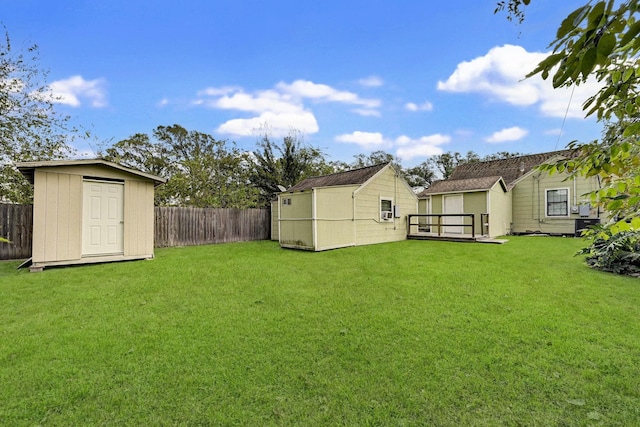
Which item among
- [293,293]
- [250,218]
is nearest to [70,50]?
[250,218]

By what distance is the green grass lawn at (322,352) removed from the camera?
6.60ft

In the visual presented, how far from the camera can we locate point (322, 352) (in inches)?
110

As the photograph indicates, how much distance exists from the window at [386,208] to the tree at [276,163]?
31.3 feet

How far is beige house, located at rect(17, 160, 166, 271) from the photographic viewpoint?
6590 mm

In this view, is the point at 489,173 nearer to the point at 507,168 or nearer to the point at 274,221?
the point at 507,168

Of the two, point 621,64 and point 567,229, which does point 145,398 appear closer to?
point 621,64

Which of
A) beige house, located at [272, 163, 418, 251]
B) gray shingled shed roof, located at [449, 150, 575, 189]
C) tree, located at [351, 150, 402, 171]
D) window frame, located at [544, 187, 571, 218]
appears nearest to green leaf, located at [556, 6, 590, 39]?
beige house, located at [272, 163, 418, 251]

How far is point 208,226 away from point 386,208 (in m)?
7.73

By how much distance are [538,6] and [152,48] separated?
11.3m

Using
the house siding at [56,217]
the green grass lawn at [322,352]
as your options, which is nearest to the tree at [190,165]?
the house siding at [56,217]

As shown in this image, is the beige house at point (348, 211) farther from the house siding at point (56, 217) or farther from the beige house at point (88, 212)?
the house siding at point (56, 217)

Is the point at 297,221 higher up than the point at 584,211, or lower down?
lower down

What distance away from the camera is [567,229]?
13508mm

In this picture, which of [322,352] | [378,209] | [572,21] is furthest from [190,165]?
[572,21]
